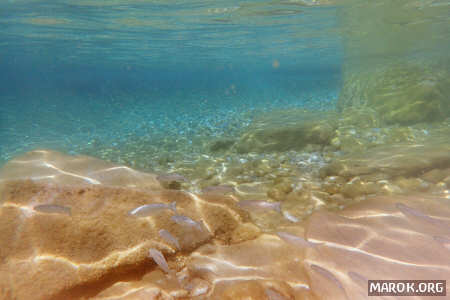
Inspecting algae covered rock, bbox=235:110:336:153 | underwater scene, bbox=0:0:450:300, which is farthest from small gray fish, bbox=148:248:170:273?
algae covered rock, bbox=235:110:336:153

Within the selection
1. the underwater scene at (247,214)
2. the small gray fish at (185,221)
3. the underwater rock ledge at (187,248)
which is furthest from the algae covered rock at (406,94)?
the small gray fish at (185,221)

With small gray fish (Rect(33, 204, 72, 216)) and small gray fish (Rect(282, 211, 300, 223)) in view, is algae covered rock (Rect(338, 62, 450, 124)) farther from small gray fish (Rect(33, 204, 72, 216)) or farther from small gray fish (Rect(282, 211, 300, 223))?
small gray fish (Rect(33, 204, 72, 216))

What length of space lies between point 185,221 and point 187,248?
0.98 feet

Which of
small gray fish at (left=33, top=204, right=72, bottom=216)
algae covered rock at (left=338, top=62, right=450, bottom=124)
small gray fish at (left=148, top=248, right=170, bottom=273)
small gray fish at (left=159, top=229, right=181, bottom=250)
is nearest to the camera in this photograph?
small gray fish at (left=148, top=248, right=170, bottom=273)

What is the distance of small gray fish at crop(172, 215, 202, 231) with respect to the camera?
3.07 metres

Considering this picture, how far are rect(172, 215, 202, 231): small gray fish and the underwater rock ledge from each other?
0.5 inches

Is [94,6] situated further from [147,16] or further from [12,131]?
[12,131]

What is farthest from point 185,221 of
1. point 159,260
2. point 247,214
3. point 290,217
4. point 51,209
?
point 290,217

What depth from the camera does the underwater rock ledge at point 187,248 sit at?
2.46 m

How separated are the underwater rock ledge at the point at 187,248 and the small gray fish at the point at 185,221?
1 centimetres

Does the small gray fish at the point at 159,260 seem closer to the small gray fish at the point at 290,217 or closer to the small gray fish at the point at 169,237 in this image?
the small gray fish at the point at 169,237

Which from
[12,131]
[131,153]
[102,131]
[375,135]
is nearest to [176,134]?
[131,153]

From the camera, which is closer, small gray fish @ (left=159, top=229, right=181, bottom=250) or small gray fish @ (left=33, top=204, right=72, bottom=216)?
small gray fish @ (left=159, top=229, right=181, bottom=250)

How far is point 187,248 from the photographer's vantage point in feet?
9.96
